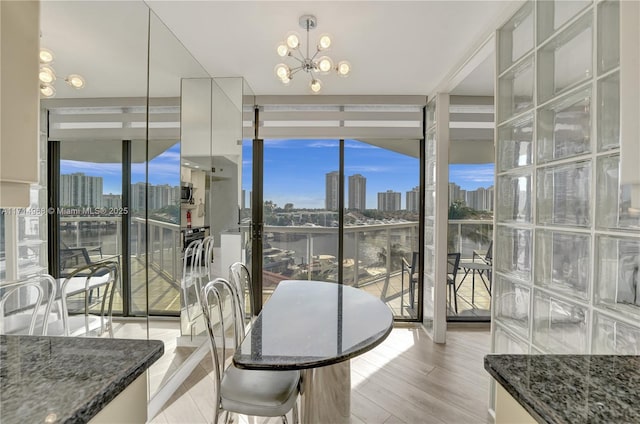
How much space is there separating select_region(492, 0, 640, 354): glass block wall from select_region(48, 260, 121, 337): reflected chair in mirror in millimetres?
2275

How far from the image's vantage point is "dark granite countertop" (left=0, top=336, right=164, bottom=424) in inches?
23.0

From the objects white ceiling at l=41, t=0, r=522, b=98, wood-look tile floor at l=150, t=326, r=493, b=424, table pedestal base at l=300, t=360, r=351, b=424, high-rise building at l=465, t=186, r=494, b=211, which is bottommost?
wood-look tile floor at l=150, t=326, r=493, b=424

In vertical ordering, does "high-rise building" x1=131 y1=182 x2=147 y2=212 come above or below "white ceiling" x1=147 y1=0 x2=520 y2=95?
below

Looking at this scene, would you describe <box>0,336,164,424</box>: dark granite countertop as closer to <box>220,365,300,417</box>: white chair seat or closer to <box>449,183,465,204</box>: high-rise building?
<box>220,365,300,417</box>: white chair seat

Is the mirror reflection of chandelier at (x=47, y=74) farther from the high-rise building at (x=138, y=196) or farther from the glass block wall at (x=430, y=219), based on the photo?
the glass block wall at (x=430, y=219)

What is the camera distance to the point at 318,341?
1.29 meters

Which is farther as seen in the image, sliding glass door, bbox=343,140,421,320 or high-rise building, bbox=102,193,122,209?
sliding glass door, bbox=343,140,421,320

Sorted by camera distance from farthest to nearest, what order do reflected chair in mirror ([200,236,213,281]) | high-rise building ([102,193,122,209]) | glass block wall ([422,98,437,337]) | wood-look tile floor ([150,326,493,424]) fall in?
1. glass block wall ([422,98,437,337])
2. reflected chair in mirror ([200,236,213,281])
3. wood-look tile floor ([150,326,493,424])
4. high-rise building ([102,193,122,209])

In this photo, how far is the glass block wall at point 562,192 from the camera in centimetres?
111

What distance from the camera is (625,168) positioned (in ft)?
2.50

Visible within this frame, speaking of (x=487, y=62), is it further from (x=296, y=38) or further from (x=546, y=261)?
(x=546, y=261)

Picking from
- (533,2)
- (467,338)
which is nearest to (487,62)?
(533,2)

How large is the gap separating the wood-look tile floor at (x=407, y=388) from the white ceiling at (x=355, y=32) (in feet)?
8.51

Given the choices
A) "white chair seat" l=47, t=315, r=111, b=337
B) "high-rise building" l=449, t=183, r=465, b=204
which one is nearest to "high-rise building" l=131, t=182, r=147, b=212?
"white chair seat" l=47, t=315, r=111, b=337
